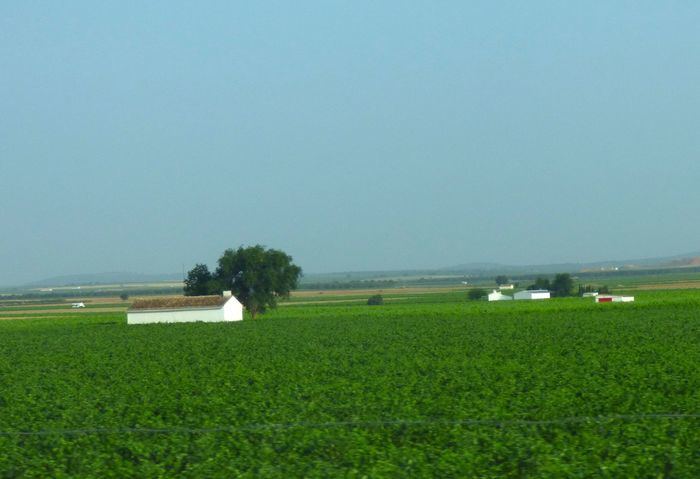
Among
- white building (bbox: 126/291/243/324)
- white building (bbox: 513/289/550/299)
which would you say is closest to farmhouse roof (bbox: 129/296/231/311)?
white building (bbox: 126/291/243/324)

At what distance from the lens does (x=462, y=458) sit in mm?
9953

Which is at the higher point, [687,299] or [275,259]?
[275,259]

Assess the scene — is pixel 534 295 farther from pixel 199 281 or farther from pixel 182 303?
pixel 182 303

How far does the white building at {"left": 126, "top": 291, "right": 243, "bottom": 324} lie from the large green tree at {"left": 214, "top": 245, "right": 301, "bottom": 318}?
12734 millimetres

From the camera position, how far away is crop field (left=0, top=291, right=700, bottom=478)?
32.7ft

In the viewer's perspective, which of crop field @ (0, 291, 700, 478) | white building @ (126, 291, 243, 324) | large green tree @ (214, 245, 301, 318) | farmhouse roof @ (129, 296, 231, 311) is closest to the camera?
crop field @ (0, 291, 700, 478)

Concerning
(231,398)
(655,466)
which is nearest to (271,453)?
(655,466)

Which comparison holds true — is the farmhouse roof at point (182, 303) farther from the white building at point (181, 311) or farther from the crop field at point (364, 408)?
the crop field at point (364, 408)

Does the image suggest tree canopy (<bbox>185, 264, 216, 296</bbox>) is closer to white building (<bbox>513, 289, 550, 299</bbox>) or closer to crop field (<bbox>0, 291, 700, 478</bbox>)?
white building (<bbox>513, 289, 550, 299</bbox>)

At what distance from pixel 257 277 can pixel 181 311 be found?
14.8 metres

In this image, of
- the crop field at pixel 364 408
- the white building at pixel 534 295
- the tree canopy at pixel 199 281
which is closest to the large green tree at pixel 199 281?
the tree canopy at pixel 199 281

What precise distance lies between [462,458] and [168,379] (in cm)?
1304

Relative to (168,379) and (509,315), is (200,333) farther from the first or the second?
(168,379)

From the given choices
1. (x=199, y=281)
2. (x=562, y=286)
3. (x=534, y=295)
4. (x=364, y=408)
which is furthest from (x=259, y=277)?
(x=364, y=408)
